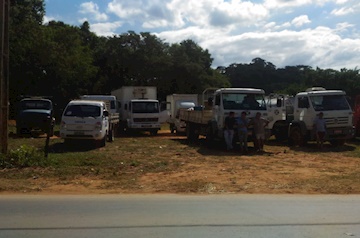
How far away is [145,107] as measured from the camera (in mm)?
29281

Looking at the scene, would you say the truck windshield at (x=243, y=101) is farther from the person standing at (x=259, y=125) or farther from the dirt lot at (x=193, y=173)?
the dirt lot at (x=193, y=173)

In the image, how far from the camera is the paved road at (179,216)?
678 cm

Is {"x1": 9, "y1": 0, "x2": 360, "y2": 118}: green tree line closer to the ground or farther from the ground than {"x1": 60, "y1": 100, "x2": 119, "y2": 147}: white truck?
farther from the ground

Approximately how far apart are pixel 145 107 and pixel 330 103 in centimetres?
1263

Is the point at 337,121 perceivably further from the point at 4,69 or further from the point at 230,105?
the point at 4,69

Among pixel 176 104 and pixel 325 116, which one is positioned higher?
pixel 176 104

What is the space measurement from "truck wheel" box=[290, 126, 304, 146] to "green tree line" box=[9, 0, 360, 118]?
1014 inches

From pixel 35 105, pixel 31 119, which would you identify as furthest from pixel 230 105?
pixel 35 105

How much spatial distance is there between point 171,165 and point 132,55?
49908mm

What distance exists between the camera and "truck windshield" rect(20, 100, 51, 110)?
2583 centimetres

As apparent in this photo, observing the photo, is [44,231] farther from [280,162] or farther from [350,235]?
[280,162]

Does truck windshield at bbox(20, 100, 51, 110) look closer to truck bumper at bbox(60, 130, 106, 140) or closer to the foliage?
truck bumper at bbox(60, 130, 106, 140)

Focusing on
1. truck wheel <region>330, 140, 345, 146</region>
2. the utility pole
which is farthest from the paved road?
truck wheel <region>330, 140, 345, 146</region>

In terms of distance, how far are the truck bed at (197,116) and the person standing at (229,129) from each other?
6.48 ft
